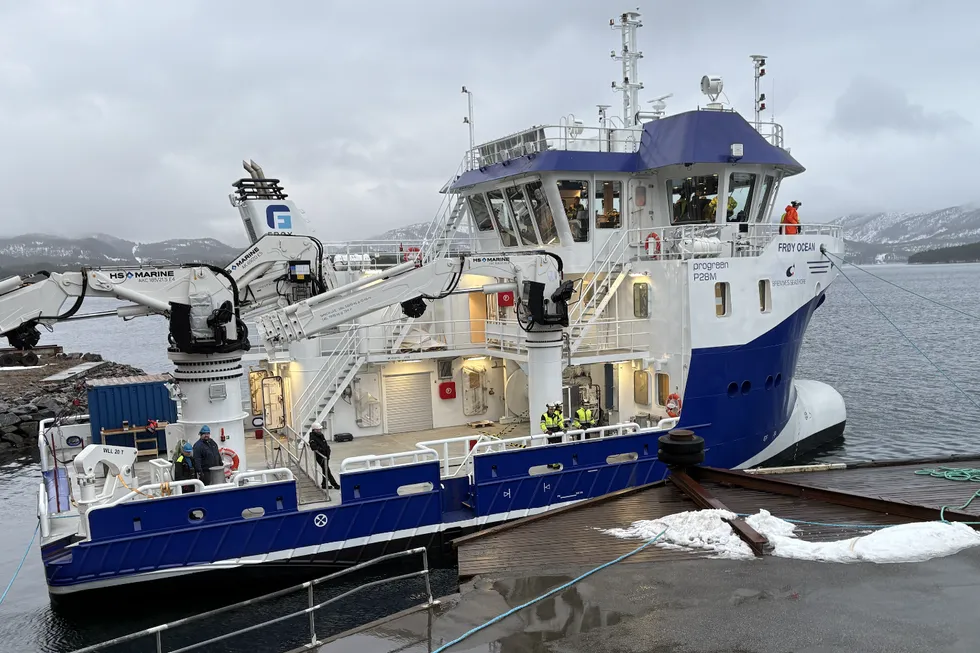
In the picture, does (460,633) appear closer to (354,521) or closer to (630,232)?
(354,521)

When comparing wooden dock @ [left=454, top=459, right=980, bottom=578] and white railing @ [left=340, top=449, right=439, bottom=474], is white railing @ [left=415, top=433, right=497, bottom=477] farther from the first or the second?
wooden dock @ [left=454, top=459, right=980, bottom=578]

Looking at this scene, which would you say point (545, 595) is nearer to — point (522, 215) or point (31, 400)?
point (522, 215)

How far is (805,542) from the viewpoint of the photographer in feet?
25.4

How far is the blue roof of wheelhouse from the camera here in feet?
49.2

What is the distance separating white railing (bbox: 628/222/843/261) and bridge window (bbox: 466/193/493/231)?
3638 mm

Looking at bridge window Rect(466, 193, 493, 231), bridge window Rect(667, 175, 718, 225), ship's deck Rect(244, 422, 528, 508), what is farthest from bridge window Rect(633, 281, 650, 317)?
bridge window Rect(466, 193, 493, 231)

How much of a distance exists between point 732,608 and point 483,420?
34.7 ft

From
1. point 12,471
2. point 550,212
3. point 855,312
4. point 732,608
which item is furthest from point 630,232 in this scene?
point 855,312

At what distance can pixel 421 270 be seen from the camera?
12.9 metres

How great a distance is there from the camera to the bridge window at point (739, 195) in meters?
15.8

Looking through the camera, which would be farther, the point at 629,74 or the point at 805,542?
the point at 629,74

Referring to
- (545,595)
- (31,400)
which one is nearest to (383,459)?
(545,595)

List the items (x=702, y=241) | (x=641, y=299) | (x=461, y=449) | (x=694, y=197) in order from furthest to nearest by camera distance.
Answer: (x=694, y=197), (x=641, y=299), (x=461, y=449), (x=702, y=241)

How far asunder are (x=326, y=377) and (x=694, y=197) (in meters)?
8.61
